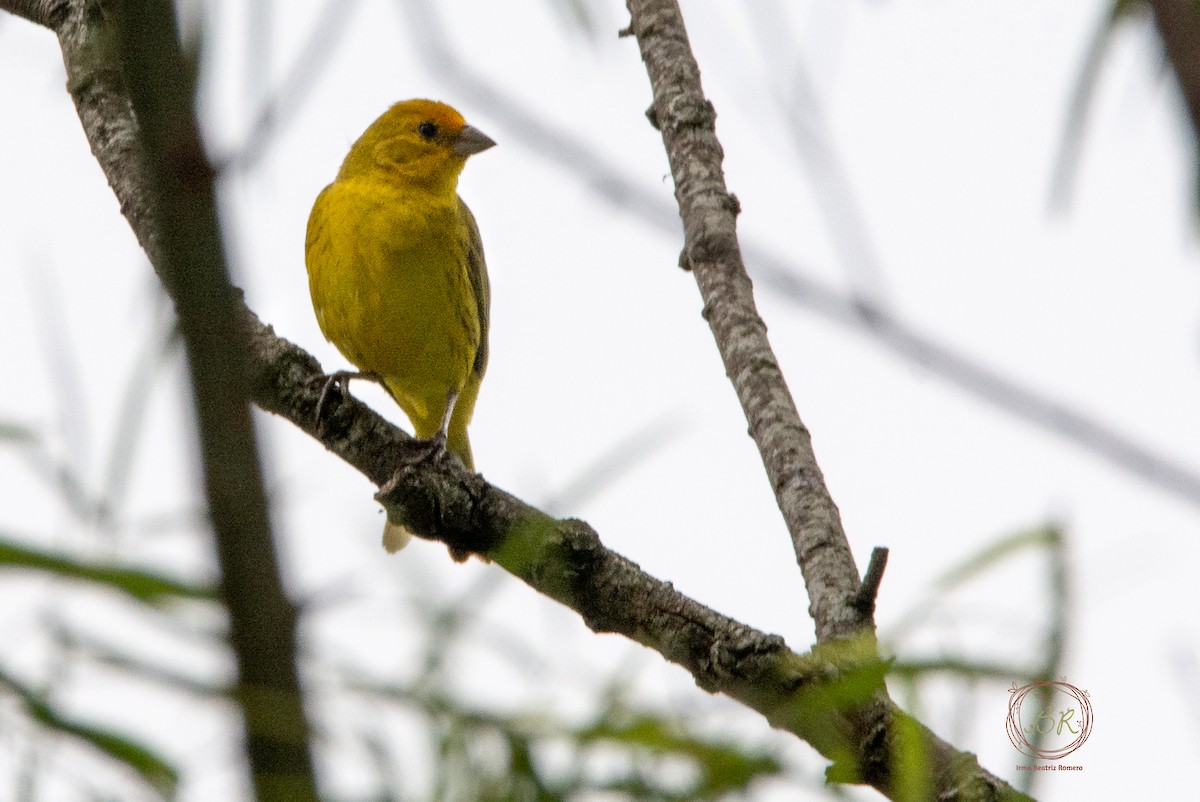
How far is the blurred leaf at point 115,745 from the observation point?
104 cm

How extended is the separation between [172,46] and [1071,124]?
1224 mm

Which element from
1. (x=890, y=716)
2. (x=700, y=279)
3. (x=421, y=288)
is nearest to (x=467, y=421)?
(x=421, y=288)

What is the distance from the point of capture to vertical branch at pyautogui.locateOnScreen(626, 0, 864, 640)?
2.52 m

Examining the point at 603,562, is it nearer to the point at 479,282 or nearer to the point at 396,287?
the point at 396,287

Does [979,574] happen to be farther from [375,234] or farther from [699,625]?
[375,234]

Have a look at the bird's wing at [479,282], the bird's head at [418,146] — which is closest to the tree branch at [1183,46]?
the bird's wing at [479,282]

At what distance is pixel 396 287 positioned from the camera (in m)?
5.51

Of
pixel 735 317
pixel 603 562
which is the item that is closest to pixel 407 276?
pixel 735 317

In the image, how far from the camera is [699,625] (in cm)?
262

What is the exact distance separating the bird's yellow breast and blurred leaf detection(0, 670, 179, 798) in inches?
172

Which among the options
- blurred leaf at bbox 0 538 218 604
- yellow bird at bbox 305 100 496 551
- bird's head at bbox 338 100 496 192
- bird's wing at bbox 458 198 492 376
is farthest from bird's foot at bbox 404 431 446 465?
bird's head at bbox 338 100 496 192

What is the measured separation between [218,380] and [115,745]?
1.28ft

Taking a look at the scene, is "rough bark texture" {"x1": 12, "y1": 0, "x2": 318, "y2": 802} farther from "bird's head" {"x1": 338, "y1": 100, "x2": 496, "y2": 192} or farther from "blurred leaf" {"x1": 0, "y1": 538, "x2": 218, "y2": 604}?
"bird's head" {"x1": 338, "y1": 100, "x2": 496, "y2": 192}

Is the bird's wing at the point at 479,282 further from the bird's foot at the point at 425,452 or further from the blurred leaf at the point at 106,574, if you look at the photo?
the blurred leaf at the point at 106,574
